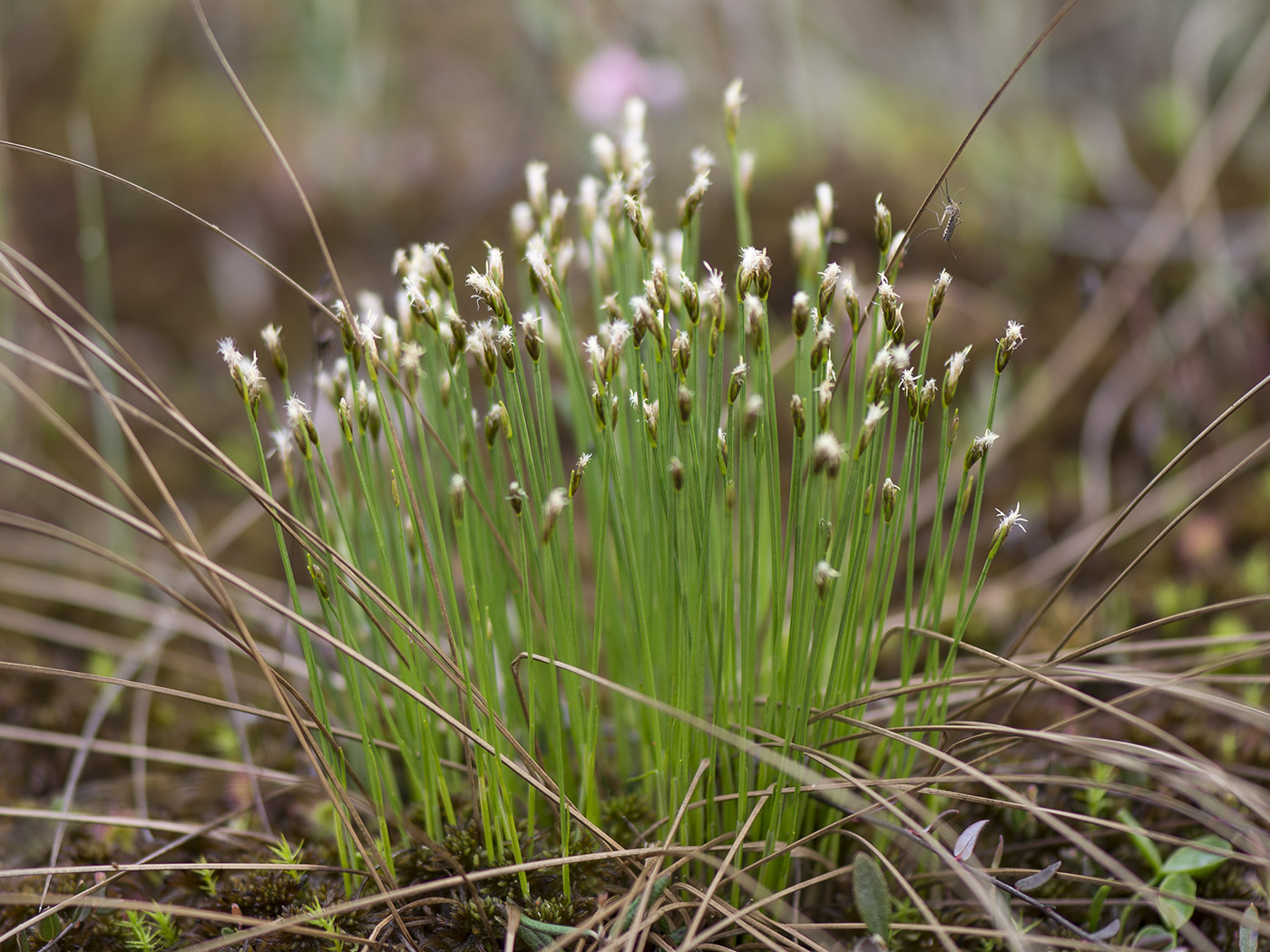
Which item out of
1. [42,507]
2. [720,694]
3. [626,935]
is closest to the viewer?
[626,935]

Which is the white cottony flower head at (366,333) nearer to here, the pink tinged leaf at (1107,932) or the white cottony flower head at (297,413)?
the white cottony flower head at (297,413)

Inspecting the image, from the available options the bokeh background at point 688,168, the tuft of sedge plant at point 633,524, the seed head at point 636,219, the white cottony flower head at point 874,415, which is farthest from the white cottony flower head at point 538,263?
the bokeh background at point 688,168

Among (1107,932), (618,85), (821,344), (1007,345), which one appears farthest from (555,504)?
(618,85)

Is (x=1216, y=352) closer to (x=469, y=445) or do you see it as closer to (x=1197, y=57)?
(x=1197, y=57)

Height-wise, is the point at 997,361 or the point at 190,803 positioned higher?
the point at 997,361

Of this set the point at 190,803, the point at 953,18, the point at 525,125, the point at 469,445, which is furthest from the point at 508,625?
the point at 953,18

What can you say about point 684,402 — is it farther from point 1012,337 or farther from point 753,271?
point 1012,337

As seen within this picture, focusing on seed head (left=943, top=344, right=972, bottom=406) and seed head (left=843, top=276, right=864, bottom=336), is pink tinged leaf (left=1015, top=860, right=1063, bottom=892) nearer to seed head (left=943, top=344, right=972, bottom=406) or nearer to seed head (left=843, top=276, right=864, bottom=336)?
seed head (left=943, top=344, right=972, bottom=406)
